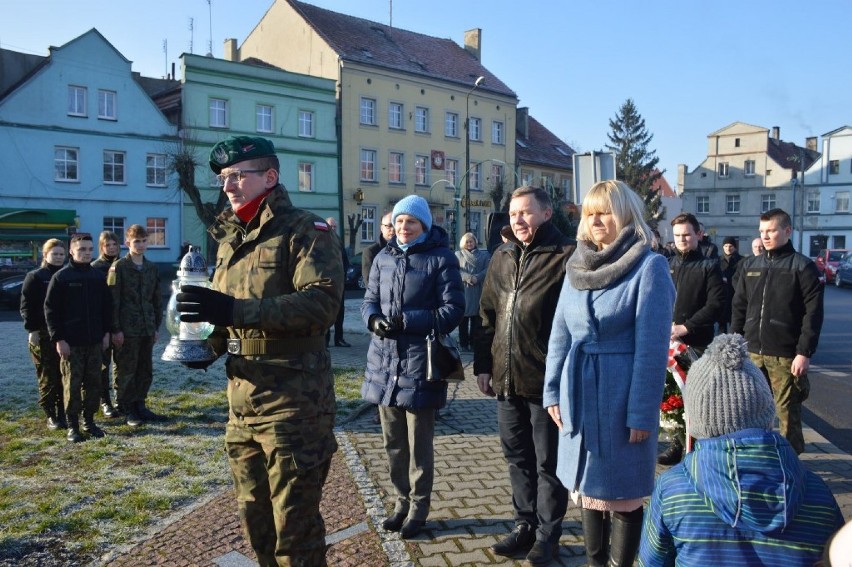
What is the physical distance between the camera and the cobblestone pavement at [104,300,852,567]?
4.13m

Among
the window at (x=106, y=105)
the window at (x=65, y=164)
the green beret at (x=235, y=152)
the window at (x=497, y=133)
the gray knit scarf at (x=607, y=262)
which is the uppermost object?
the window at (x=497, y=133)

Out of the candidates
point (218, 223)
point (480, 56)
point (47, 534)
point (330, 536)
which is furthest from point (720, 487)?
point (480, 56)

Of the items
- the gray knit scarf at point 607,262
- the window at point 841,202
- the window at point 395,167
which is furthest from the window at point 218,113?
the window at point 841,202

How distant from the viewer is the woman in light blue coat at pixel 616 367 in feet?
10.8

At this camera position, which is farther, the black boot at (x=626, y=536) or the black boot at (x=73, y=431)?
the black boot at (x=73, y=431)

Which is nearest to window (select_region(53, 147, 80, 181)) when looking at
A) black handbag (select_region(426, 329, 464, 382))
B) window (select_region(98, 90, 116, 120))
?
window (select_region(98, 90, 116, 120))

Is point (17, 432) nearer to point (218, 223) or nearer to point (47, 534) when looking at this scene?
point (47, 534)

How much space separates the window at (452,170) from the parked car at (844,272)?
76.9 ft

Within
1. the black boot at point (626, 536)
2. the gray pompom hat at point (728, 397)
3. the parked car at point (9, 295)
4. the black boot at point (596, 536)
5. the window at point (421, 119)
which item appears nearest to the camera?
the gray pompom hat at point (728, 397)

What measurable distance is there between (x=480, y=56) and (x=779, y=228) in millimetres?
51969

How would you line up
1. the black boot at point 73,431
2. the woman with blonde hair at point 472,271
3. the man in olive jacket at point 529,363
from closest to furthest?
the man in olive jacket at point 529,363
the black boot at point 73,431
the woman with blonde hair at point 472,271

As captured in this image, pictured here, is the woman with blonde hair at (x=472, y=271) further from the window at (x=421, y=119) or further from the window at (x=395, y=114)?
the window at (x=421, y=119)

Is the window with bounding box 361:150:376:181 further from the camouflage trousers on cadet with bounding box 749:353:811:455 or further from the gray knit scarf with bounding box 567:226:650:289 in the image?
the gray knit scarf with bounding box 567:226:650:289

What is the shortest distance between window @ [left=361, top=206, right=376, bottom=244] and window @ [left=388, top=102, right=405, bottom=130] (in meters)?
5.43
